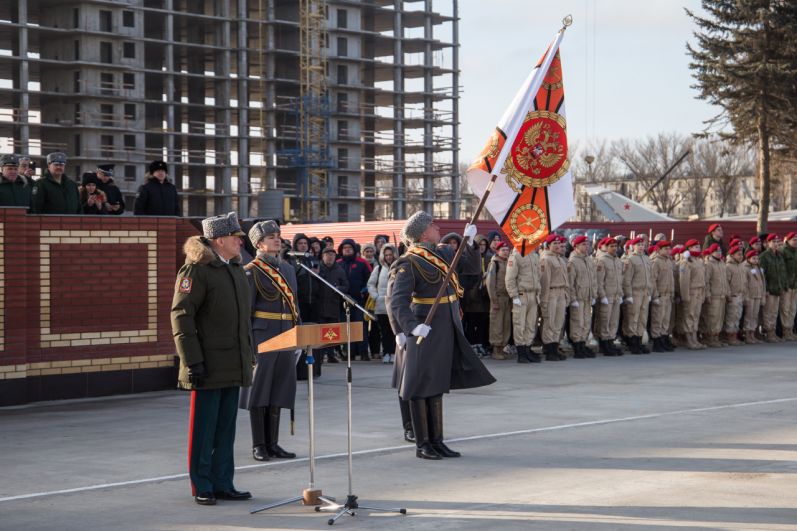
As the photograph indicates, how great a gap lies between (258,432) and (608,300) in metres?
11.7

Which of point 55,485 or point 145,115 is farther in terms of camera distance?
point 145,115

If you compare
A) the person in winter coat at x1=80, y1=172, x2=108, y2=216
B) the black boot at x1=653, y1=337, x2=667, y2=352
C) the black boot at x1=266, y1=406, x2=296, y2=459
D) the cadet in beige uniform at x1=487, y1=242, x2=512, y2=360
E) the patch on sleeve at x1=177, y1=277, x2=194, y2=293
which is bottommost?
the black boot at x1=653, y1=337, x2=667, y2=352

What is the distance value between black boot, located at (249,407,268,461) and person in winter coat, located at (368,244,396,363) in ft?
30.5

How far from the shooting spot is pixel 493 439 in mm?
11484

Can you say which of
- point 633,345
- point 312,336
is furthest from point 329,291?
point 312,336

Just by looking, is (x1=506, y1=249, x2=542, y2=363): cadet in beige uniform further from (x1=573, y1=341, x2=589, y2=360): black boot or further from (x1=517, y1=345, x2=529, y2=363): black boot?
(x1=573, y1=341, x2=589, y2=360): black boot

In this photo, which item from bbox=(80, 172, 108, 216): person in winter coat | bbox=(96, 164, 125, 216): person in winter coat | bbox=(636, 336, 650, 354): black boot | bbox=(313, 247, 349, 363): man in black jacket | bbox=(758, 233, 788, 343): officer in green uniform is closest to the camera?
bbox=(80, 172, 108, 216): person in winter coat

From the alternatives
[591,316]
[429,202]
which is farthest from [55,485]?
[429,202]

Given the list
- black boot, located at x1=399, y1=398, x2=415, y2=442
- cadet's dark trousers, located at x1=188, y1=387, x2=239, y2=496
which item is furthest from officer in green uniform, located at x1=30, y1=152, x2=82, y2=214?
cadet's dark trousers, located at x1=188, y1=387, x2=239, y2=496

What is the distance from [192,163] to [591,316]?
66.9m

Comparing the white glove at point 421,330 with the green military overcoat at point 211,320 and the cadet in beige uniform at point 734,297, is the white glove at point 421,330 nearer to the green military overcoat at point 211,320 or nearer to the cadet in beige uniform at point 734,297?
the green military overcoat at point 211,320

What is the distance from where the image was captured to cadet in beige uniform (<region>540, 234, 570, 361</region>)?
20281mm

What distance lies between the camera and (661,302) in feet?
73.4

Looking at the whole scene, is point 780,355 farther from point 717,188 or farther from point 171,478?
point 717,188
